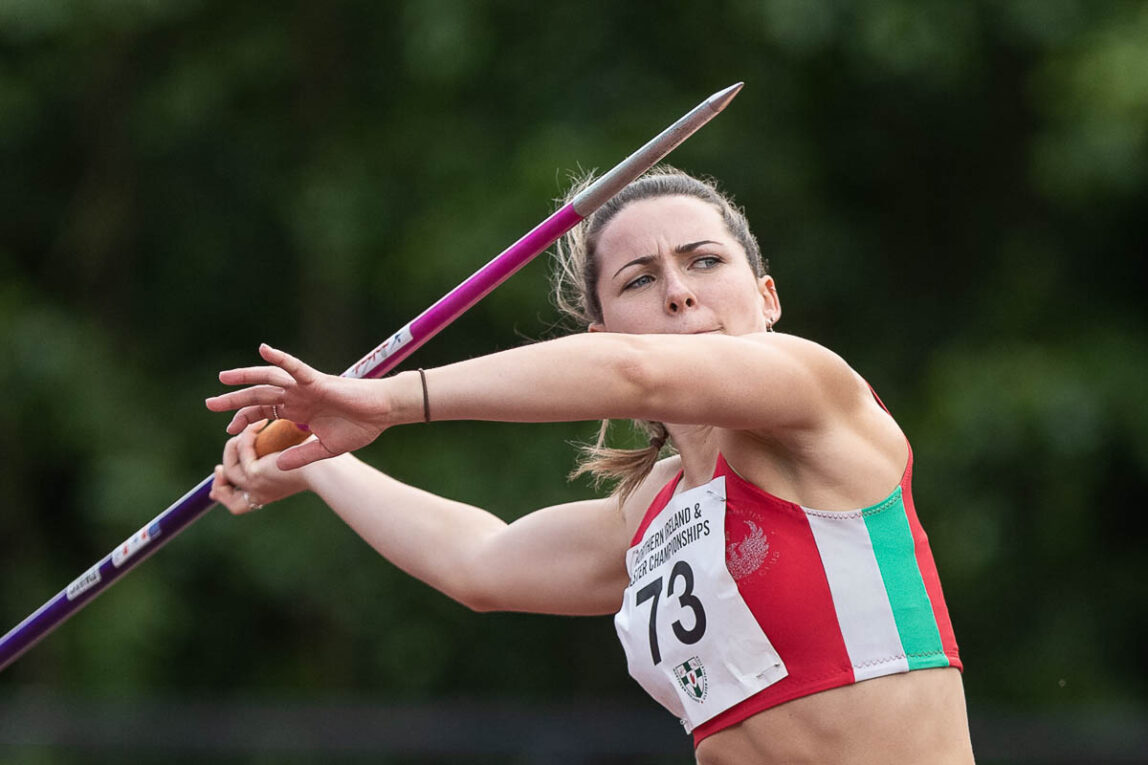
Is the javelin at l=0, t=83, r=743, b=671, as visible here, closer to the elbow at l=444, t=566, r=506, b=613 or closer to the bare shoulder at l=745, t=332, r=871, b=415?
the bare shoulder at l=745, t=332, r=871, b=415

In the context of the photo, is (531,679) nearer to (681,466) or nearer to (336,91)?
(336,91)

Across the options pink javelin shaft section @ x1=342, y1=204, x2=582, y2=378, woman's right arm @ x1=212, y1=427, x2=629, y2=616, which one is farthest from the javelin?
woman's right arm @ x1=212, y1=427, x2=629, y2=616

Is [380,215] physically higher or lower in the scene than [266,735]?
higher

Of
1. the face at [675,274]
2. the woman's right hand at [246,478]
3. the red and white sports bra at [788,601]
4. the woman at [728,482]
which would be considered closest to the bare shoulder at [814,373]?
the woman at [728,482]

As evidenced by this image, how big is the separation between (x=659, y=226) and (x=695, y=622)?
0.75m

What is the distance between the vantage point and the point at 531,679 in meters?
9.05

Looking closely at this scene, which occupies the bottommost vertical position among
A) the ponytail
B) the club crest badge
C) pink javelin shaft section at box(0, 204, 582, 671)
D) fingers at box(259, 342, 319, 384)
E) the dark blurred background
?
the club crest badge

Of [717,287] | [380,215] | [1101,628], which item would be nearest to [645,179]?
[717,287]

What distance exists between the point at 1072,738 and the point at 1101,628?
1.70 m

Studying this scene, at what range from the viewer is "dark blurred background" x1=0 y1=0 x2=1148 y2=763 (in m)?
7.80

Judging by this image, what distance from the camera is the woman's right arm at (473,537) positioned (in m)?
3.20

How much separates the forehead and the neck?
0.34 meters

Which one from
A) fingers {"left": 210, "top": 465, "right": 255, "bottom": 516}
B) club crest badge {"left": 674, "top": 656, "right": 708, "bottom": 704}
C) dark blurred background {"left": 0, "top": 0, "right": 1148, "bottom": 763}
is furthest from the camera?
dark blurred background {"left": 0, "top": 0, "right": 1148, "bottom": 763}

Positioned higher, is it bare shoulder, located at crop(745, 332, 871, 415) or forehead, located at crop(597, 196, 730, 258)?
forehead, located at crop(597, 196, 730, 258)
